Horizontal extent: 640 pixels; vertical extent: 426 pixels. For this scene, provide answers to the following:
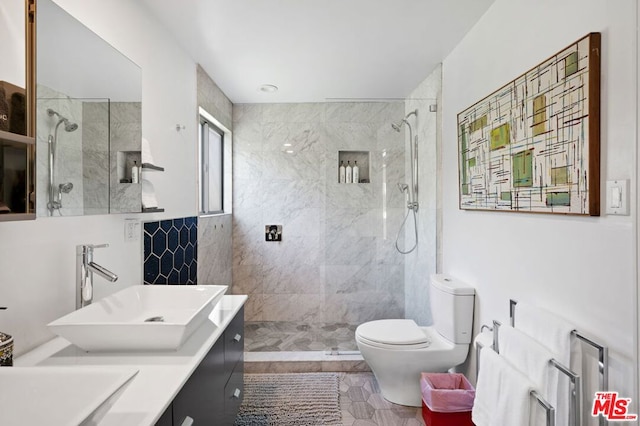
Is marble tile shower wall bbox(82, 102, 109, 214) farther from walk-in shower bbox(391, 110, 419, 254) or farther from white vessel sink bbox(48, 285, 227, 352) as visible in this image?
walk-in shower bbox(391, 110, 419, 254)

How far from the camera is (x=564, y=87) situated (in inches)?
52.2

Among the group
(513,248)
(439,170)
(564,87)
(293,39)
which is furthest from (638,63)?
(293,39)

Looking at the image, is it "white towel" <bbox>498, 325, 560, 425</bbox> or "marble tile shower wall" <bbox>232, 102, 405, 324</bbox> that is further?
"marble tile shower wall" <bbox>232, 102, 405, 324</bbox>

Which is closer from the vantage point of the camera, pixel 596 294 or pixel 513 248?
pixel 596 294

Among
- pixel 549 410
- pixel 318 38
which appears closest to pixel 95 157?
pixel 318 38

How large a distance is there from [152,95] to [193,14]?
535mm

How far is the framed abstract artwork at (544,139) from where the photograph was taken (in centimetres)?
120

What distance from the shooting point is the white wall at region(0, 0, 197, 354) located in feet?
3.87

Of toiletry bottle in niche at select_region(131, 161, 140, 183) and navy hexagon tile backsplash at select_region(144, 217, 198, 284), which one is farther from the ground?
toiletry bottle in niche at select_region(131, 161, 140, 183)

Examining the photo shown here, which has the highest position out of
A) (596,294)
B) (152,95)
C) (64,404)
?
(152,95)

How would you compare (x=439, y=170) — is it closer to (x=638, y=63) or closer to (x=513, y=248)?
(x=513, y=248)

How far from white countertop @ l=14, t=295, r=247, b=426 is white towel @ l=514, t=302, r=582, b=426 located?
129cm

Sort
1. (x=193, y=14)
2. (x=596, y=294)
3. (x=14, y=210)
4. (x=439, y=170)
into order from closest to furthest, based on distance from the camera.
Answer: (x=14, y=210), (x=596, y=294), (x=193, y=14), (x=439, y=170)

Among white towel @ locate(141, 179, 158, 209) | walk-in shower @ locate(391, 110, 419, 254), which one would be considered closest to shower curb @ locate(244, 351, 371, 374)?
walk-in shower @ locate(391, 110, 419, 254)
